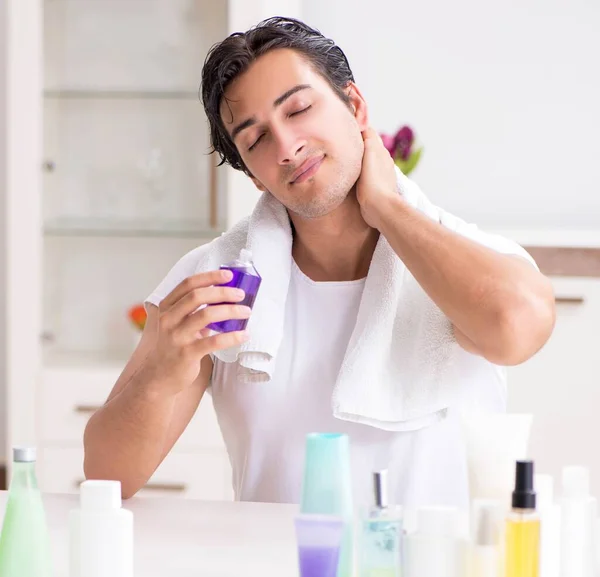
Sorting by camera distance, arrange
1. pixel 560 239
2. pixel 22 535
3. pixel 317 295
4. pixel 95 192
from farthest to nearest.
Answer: pixel 95 192
pixel 560 239
pixel 317 295
pixel 22 535

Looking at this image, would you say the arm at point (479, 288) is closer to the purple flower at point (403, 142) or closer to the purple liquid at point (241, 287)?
the purple liquid at point (241, 287)

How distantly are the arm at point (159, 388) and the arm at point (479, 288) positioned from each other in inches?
12.7

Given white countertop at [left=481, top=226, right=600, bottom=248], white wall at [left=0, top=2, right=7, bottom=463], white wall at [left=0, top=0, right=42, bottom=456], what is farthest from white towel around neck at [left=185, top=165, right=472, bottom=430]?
white wall at [left=0, top=2, right=7, bottom=463]

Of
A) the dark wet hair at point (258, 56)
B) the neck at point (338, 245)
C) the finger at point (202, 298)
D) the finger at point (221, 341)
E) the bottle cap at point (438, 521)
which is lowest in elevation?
the bottle cap at point (438, 521)

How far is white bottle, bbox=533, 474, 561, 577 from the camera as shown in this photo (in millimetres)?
978

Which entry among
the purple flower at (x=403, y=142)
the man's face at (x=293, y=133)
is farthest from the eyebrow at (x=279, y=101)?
the purple flower at (x=403, y=142)

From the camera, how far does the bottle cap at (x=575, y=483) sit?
998 millimetres

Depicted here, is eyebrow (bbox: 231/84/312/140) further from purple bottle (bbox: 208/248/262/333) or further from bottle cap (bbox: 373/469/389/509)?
bottle cap (bbox: 373/469/389/509)

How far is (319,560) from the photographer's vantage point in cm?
97

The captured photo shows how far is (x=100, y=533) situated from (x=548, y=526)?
0.47 m

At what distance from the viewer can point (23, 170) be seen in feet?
8.96

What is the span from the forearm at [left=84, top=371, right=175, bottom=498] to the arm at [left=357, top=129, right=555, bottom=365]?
423mm

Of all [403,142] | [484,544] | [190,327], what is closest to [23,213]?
[403,142]

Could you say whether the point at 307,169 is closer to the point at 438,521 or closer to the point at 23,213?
the point at 438,521
